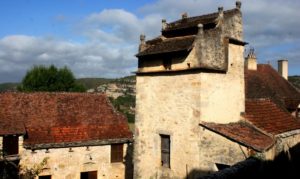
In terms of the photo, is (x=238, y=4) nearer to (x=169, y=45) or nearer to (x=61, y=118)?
(x=169, y=45)

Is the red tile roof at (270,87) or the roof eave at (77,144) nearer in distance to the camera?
the roof eave at (77,144)

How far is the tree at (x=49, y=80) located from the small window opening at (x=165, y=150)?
23390 mm

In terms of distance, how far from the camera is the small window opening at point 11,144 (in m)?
19.8

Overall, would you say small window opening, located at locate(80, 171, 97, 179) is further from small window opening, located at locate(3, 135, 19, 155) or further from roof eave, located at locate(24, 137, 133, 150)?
small window opening, located at locate(3, 135, 19, 155)

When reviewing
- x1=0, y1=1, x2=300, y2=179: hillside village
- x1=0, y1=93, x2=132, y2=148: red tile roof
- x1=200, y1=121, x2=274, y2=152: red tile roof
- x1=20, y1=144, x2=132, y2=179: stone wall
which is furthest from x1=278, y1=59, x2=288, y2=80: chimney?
x1=200, y1=121, x2=274, y2=152: red tile roof

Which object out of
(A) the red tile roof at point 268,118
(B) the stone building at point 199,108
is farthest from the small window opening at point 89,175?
(A) the red tile roof at point 268,118

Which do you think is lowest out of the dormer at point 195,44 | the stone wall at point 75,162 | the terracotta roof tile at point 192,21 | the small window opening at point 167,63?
the stone wall at point 75,162

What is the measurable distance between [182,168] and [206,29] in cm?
616

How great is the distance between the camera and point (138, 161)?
1681 centimetres

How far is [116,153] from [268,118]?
10.8 m

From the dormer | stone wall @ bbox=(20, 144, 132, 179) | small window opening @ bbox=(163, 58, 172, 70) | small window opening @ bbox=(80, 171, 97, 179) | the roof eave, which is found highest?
the dormer

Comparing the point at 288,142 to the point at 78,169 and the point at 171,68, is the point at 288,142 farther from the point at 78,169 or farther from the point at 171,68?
the point at 78,169

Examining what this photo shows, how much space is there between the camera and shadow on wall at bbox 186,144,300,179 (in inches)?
417

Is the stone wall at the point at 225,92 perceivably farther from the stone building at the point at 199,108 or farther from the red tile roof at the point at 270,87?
the red tile roof at the point at 270,87
